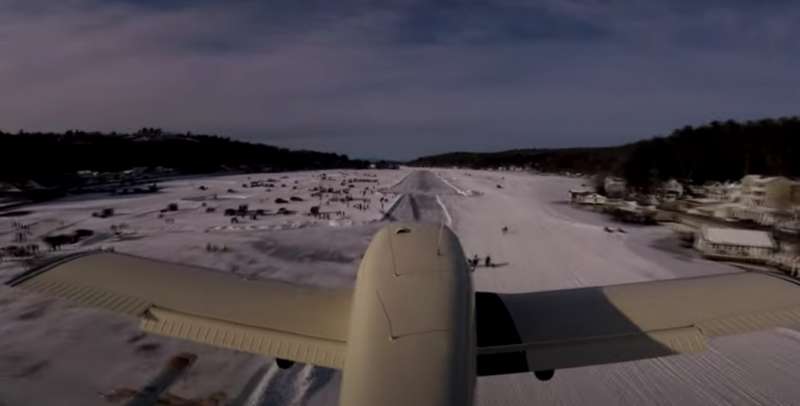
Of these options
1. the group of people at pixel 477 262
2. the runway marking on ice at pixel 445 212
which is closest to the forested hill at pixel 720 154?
the runway marking on ice at pixel 445 212

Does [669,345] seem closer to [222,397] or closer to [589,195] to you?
[222,397]

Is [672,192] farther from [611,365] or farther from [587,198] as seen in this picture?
[611,365]

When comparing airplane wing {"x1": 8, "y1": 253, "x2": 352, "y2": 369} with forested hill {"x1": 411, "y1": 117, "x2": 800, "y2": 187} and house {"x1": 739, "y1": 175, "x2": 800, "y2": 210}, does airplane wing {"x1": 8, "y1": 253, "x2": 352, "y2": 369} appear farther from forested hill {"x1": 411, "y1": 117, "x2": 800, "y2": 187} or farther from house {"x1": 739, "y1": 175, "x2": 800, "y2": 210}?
forested hill {"x1": 411, "y1": 117, "x2": 800, "y2": 187}

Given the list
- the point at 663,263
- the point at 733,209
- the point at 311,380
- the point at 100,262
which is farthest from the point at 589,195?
the point at 100,262

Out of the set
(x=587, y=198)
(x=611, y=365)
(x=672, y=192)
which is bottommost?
(x=611, y=365)

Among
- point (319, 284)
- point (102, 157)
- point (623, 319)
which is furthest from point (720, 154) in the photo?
point (102, 157)

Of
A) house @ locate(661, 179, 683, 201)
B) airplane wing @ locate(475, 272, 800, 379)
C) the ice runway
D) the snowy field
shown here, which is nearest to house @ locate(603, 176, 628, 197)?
house @ locate(661, 179, 683, 201)
